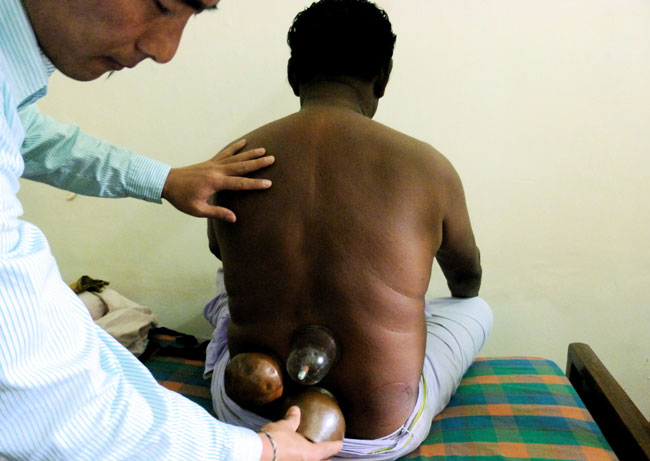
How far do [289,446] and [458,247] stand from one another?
0.63 meters

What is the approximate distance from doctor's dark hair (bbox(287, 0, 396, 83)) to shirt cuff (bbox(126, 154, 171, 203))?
1.28 feet

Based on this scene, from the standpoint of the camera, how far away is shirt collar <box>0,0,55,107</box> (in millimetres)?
565

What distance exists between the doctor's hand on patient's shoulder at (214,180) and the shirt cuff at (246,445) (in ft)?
1.49

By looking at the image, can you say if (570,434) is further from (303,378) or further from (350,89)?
(350,89)

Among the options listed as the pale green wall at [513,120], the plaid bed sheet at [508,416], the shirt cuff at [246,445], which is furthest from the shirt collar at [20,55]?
the pale green wall at [513,120]

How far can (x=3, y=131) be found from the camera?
523 millimetres

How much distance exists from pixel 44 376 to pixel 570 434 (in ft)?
3.37

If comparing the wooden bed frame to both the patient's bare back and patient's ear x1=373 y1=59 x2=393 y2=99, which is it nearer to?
the patient's bare back

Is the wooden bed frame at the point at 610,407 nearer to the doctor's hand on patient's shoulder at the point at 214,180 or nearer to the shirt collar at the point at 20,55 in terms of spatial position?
the doctor's hand on patient's shoulder at the point at 214,180

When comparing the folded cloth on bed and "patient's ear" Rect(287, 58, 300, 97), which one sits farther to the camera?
the folded cloth on bed

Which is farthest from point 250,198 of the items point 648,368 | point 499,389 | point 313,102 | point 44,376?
point 648,368

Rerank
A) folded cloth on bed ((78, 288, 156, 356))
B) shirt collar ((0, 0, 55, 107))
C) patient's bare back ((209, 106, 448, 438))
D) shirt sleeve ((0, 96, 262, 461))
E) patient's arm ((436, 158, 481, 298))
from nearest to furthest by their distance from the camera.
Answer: shirt sleeve ((0, 96, 262, 461)) → shirt collar ((0, 0, 55, 107)) → patient's bare back ((209, 106, 448, 438)) → patient's arm ((436, 158, 481, 298)) → folded cloth on bed ((78, 288, 156, 356))

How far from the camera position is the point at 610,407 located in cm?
110

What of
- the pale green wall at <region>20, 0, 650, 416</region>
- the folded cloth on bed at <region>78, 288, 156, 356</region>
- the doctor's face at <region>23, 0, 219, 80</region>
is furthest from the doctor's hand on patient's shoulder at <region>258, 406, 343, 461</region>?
the pale green wall at <region>20, 0, 650, 416</region>
